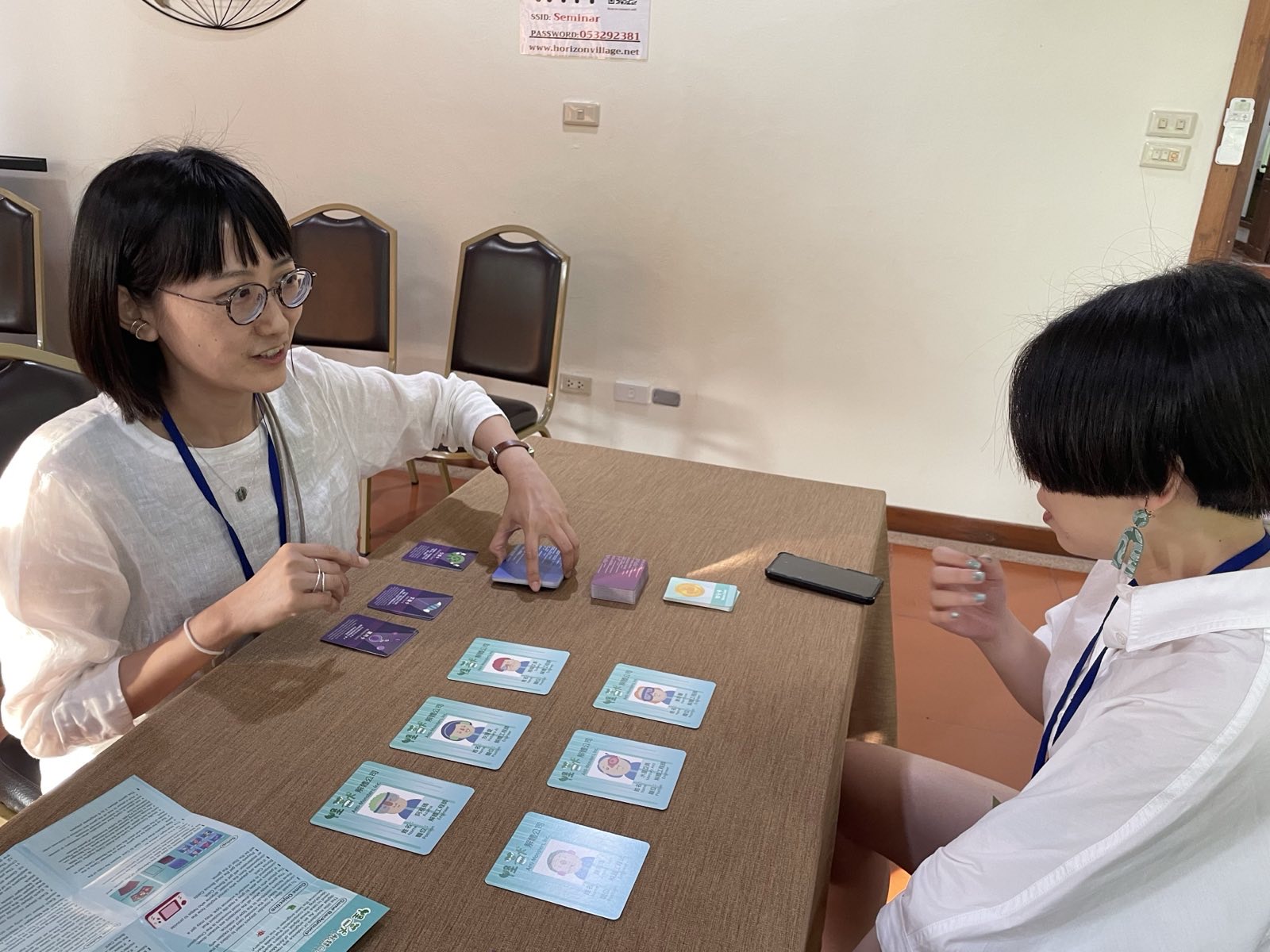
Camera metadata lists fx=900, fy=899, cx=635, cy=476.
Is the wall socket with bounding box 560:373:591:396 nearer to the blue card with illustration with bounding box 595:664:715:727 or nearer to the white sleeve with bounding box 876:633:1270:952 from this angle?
the blue card with illustration with bounding box 595:664:715:727

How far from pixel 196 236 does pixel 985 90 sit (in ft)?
8.23

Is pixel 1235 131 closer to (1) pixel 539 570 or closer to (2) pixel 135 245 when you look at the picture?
(1) pixel 539 570

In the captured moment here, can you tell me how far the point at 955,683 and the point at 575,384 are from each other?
1.80 metres

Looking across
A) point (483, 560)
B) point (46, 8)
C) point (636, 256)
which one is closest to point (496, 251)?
point (636, 256)

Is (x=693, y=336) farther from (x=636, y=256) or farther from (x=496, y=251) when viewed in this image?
(x=496, y=251)

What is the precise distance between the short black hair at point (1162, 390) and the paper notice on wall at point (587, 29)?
2577mm

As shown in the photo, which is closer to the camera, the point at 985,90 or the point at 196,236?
the point at 196,236

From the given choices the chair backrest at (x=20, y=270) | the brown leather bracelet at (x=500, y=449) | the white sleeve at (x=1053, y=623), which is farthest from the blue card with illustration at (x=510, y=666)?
the chair backrest at (x=20, y=270)

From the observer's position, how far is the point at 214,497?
1236mm

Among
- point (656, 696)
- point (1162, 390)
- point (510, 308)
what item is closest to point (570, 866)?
point (656, 696)

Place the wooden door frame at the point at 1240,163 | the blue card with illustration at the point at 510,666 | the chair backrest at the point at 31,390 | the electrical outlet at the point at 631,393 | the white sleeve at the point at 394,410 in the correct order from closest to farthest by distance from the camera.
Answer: the blue card with illustration at the point at 510,666
the chair backrest at the point at 31,390
the white sleeve at the point at 394,410
the wooden door frame at the point at 1240,163
the electrical outlet at the point at 631,393

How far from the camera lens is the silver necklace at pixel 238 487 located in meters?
1.24

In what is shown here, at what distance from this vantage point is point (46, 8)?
3.60 metres

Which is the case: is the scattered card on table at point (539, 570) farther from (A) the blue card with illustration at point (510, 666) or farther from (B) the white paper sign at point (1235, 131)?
(B) the white paper sign at point (1235, 131)
